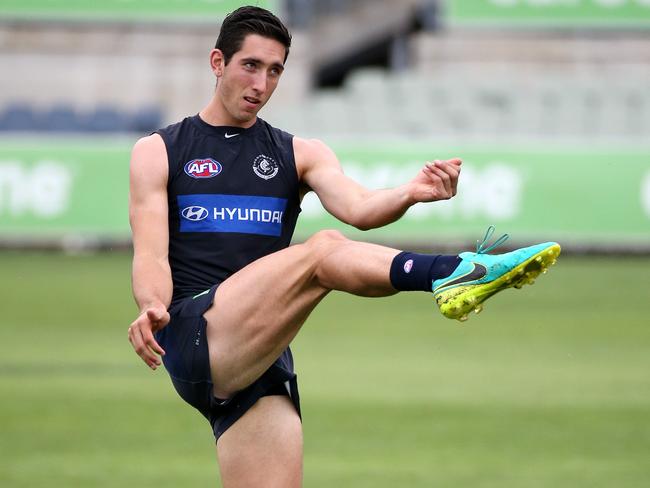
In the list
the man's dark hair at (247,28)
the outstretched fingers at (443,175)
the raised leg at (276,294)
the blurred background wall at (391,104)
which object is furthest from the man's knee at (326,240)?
the blurred background wall at (391,104)

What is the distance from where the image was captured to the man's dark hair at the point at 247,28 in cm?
568

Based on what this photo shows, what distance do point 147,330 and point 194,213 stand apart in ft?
2.30

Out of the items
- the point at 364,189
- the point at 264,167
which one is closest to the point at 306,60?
the point at 264,167

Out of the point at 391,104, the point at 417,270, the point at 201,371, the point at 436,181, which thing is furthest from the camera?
the point at 391,104

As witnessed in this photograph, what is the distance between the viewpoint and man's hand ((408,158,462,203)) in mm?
5185

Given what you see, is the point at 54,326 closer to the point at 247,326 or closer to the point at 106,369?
the point at 106,369

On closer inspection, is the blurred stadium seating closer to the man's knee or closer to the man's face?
the man's face

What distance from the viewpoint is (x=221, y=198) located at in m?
5.77

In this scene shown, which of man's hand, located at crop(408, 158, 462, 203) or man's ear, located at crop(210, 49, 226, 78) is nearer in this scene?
man's hand, located at crop(408, 158, 462, 203)

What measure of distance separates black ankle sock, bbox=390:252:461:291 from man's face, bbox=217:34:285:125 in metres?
1.01

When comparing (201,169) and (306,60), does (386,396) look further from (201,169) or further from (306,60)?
(306,60)

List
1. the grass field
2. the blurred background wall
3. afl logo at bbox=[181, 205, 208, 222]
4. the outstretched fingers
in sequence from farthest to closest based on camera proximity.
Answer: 1. the blurred background wall
2. the grass field
3. afl logo at bbox=[181, 205, 208, 222]
4. the outstretched fingers

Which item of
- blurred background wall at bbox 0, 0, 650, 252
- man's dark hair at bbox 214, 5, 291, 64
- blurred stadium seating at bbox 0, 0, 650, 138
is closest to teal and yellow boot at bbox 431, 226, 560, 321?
man's dark hair at bbox 214, 5, 291, 64

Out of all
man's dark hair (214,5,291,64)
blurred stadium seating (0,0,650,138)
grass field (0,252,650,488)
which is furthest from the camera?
blurred stadium seating (0,0,650,138)
